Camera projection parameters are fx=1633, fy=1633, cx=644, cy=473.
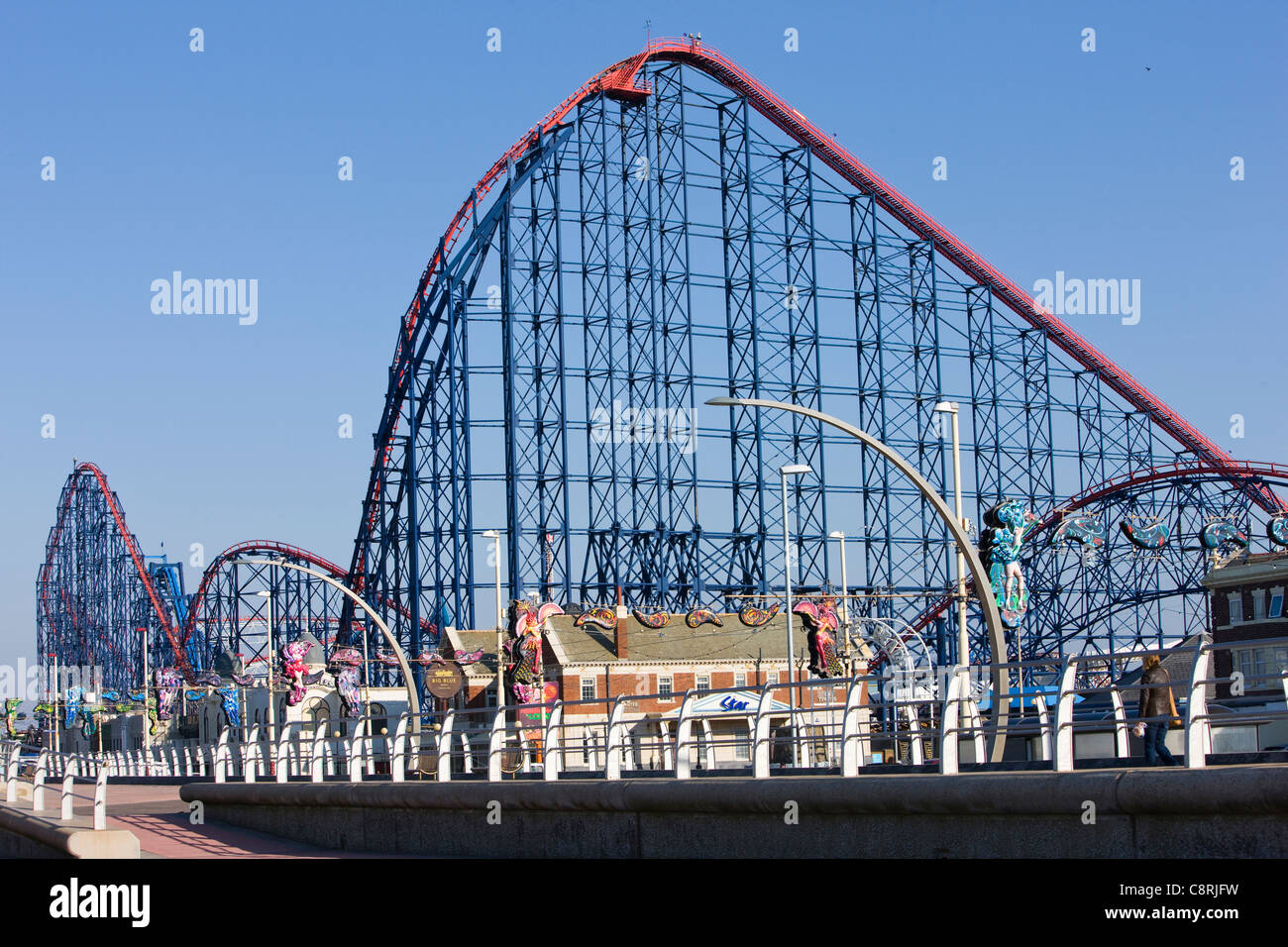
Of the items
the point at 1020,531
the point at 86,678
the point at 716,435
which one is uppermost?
the point at 716,435

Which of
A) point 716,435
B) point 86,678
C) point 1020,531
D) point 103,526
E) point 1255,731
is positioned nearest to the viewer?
point 1255,731

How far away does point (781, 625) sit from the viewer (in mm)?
52625

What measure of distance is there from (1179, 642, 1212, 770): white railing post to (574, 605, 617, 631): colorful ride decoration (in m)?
37.7

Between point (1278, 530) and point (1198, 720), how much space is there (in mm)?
34707

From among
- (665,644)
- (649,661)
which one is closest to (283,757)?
(649,661)

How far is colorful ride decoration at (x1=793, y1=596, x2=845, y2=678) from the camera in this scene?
121ft

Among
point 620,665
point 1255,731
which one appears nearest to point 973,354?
point 620,665

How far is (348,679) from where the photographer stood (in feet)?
144

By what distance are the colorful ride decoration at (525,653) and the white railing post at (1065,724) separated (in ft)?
108

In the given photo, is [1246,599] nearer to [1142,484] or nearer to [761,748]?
[1142,484]

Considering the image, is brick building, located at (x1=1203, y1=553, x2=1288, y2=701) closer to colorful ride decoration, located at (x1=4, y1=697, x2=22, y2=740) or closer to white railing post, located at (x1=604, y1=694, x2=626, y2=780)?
white railing post, located at (x1=604, y1=694, x2=626, y2=780)

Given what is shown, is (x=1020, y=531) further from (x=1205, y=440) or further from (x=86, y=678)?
(x=86, y=678)

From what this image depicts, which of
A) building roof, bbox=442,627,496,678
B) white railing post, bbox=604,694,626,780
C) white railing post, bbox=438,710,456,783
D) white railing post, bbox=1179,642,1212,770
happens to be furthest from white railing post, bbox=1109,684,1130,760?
→ building roof, bbox=442,627,496,678
